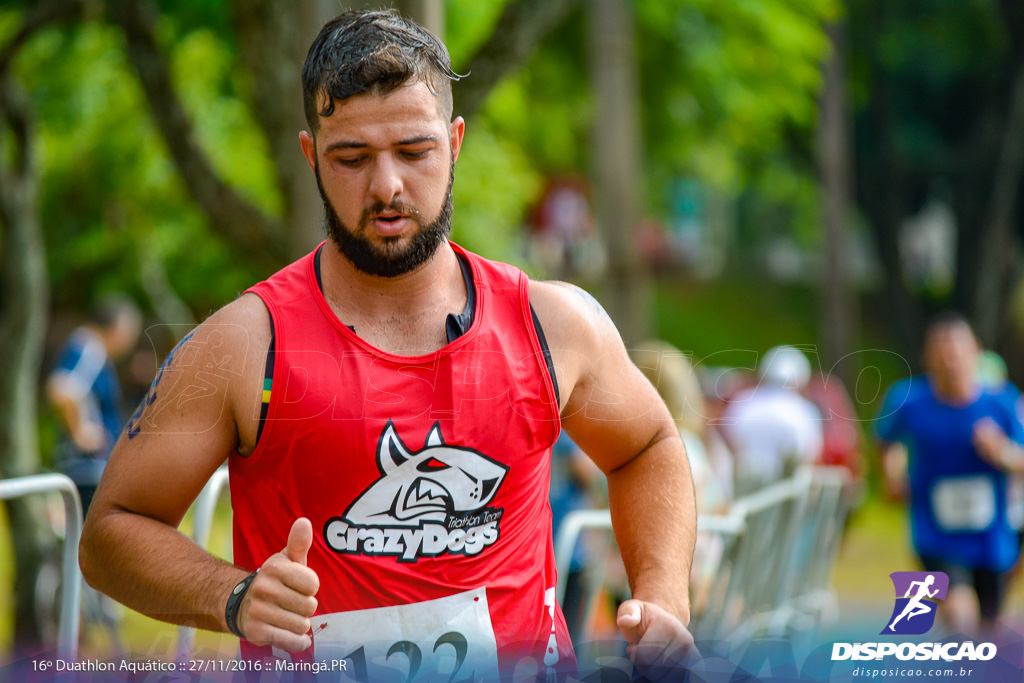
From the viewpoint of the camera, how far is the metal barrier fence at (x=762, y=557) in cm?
545

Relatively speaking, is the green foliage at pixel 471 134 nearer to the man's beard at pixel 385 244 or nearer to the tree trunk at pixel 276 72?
the tree trunk at pixel 276 72

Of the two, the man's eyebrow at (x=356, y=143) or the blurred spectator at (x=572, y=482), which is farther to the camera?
the blurred spectator at (x=572, y=482)

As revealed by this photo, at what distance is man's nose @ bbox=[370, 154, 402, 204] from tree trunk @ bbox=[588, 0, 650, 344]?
6.94 m

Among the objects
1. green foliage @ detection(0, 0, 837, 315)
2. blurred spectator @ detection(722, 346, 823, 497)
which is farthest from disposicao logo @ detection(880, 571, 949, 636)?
green foliage @ detection(0, 0, 837, 315)

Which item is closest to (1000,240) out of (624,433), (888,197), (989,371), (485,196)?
(888,197)

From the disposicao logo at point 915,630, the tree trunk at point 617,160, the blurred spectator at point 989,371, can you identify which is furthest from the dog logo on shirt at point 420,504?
the tree trunk at point 617,160

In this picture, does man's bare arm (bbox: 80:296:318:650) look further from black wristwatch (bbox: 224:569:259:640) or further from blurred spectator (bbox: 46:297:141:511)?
blurred spectator (bbox: 46:297:141:511)

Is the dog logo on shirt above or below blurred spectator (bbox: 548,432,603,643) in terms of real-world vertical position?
below

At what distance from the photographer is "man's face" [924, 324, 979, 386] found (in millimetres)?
6570

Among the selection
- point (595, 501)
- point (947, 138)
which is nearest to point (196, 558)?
point (595, 501)

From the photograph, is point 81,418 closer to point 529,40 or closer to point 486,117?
point 529,40

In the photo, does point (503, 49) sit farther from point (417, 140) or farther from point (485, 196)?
point (485, 196)

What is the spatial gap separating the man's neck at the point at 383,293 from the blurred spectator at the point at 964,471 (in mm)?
4710

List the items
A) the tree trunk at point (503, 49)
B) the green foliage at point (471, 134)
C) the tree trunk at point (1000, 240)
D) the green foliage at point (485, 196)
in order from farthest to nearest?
the tree trunk at point (1000, 240) < the green foliage at point (485, 196) < the green foliage at point (471, 134) < the tree trunk at point (503, 49)
